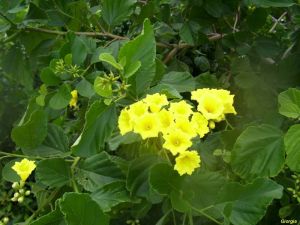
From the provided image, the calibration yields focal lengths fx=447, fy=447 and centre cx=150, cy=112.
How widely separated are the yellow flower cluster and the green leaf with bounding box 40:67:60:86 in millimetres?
315

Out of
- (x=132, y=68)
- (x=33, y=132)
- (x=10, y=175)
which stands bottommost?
(x=10, y=175)

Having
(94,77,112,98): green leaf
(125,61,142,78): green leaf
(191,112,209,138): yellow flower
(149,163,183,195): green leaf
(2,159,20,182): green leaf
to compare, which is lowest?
(2,159,20,182): green leaf

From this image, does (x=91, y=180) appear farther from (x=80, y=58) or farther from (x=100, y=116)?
(x=80, y=58)

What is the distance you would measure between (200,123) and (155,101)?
0.28ft

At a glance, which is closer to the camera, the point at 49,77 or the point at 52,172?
the point at 52,172

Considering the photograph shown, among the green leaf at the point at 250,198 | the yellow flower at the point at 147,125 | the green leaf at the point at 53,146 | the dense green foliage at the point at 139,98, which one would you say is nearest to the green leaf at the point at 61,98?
the dense green foliage at the point at 139,98

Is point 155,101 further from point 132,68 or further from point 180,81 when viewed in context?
point 180,81

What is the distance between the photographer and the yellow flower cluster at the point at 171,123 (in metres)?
0.68

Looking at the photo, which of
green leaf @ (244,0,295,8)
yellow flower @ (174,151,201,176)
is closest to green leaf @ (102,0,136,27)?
green leaf @ (244,0,295,8)

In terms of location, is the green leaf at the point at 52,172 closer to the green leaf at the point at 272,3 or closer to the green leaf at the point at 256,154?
the green leaf at the point at 256,154

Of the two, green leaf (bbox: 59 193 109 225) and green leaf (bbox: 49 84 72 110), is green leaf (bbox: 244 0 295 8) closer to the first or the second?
green leaf (bbox: 49 84 72 110)

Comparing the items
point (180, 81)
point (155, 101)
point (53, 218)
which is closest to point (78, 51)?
point (180, 81)

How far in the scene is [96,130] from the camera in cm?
75

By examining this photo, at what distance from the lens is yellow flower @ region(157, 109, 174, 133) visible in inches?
27.4
